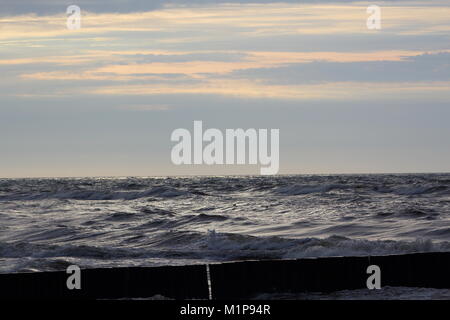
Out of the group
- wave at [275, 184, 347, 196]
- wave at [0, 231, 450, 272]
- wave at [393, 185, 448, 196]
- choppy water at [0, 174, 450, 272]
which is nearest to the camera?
wave at [0, 231, 450, 272]

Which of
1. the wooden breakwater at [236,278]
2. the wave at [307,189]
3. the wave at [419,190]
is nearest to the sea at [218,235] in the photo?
the wooden breakwater at [236,278]

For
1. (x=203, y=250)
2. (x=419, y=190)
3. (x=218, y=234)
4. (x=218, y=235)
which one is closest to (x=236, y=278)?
(x=203, y=250)

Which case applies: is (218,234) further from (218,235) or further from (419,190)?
(419,190)

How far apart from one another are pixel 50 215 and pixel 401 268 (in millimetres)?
31790

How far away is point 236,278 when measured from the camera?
12234mm

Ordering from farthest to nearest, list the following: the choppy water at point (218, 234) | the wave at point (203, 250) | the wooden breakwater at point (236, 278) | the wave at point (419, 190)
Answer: the wave at point (419, 190)
the choppy water at point (218, 234)
the wave at point (203, 250)
the wooden breakwater at point (236, 278)

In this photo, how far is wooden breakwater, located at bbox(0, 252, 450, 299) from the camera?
11.8 metres

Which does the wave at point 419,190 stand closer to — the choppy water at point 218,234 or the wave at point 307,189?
the wave at point 307,189

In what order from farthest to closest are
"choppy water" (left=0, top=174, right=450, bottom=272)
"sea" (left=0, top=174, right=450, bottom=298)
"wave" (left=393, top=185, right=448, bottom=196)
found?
1. "wave" (left=393, top=185, right=448, bottom=196)
2. "choppy water" (left=0, top=174, right=450, bottom=272)
3. "sea" (left=0, top=174, right=450, bottom=298)

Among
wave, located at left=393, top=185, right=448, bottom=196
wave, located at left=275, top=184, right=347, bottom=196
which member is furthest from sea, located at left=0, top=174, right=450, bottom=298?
wave, located at left=275, top=184, right=347, bottom=196

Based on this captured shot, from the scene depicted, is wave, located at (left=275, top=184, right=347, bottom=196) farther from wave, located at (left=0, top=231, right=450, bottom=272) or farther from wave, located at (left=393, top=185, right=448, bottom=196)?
wave, located at (left=0, top=231, right=450, bottom=272)

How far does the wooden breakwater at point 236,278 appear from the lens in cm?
1181

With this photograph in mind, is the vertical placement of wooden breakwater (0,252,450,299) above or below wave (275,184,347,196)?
above
